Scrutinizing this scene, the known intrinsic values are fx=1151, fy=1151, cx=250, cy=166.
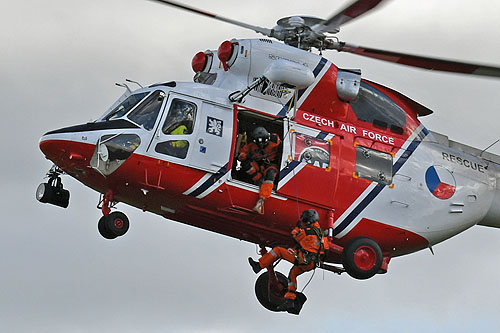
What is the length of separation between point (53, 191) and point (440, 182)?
6.23 meters

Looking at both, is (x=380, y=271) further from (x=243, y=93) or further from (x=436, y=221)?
(x=243, y=93)

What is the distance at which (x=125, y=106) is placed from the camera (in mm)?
17031


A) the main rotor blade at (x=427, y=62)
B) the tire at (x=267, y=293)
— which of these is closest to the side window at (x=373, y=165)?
the main rotor blade at (x=427, y=62)

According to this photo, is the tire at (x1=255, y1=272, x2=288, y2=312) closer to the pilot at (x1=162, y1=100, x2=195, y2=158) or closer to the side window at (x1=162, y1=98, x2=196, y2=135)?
the pilot at (x1=162, y1=100, x2=195, y2=158)

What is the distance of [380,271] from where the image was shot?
1805 cm

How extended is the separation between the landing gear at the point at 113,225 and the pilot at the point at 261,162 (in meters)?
1.93

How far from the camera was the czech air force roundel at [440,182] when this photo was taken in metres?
18.6

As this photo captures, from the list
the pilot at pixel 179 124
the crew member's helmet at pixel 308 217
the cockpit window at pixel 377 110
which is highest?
the cockpit window at pixel 377 110

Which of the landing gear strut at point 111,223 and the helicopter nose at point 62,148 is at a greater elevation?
the helicopter nose at point 62,148

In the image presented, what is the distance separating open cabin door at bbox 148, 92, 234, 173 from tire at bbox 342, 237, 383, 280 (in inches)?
96.2

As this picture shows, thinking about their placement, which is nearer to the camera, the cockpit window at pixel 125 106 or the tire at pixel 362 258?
the cockpit window at pixel 125 106

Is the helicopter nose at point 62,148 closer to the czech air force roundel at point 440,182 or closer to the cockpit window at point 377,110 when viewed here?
the cockpit window at point 377,110

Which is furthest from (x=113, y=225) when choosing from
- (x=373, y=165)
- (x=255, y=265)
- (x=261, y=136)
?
(x=373, y=165)

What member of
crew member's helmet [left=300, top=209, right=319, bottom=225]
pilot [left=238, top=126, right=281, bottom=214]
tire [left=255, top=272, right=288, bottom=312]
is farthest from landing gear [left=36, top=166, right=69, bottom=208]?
tire [left=255, top=272, right=288, bottom=312]
